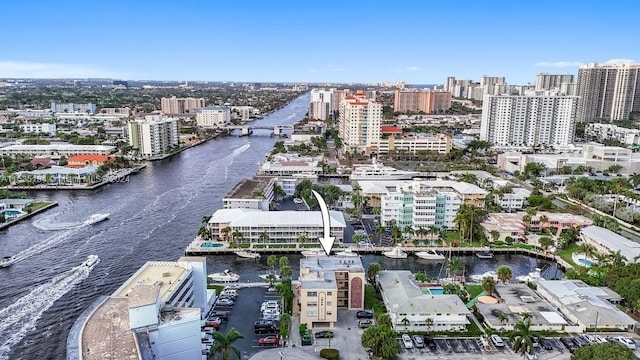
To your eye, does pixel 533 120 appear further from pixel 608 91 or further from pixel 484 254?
pixel 484 254

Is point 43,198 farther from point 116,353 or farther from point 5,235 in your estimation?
point 116,353

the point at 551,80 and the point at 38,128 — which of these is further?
the point at 551,80

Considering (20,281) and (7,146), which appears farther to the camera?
(7,146)

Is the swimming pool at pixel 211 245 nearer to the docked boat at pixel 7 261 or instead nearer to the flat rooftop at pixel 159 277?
the flat rooftop at pixel 159 277

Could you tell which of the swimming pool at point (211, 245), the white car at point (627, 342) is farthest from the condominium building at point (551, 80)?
the white car at point (627, 342)

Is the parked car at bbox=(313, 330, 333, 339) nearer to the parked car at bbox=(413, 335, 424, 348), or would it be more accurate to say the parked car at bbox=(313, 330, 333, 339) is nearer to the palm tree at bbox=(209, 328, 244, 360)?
the parked car at bbox=(413, 335, 424, 348)

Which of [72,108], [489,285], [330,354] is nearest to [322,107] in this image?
[72,108]

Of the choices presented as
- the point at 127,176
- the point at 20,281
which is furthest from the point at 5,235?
the point at 127,176
